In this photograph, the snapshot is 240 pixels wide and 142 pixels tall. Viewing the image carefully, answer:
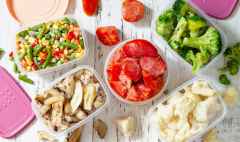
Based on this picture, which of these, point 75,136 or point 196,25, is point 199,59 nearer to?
point 196,25

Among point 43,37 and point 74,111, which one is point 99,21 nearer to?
point 43,37

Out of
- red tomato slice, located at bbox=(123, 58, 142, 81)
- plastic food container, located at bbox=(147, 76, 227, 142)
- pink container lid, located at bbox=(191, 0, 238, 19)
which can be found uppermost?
pink container lid, located at bbox=(191, 0, 238, 19)

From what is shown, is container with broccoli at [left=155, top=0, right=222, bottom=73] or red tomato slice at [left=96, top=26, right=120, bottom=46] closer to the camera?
container with broccoli at [left=155, top=0, right=222, bottom=73]

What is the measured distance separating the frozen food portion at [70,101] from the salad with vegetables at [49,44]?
0.25 ft

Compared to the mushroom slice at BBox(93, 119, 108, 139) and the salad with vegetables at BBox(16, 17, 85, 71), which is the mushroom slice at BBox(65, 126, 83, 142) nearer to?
the mushroom slice at BBox(93, 119, 108, 139)

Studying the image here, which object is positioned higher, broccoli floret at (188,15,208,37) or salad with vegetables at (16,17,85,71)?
broccoli floret at (188,15,208,37)

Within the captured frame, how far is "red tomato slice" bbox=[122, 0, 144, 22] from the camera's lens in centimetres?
159

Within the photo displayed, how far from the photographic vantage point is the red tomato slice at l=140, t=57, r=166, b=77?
4.91 feet

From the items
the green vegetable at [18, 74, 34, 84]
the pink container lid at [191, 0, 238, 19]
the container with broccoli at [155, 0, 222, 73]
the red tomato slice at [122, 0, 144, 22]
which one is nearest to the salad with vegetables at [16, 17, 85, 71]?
the green vegetable at [18, 74, 34, 84]

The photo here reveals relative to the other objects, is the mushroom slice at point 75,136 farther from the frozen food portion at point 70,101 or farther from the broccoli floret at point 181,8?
the broccoli floret at point 181,8

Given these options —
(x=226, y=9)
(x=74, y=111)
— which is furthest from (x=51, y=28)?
(x=226, y=9)

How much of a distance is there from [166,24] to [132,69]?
0.17m

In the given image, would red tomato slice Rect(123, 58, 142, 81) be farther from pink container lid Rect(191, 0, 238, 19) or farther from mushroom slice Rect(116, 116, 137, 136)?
pink container lid Rect(191, 0, 238, 19)

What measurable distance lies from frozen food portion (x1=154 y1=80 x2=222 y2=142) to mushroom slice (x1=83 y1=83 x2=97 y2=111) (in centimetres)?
20
